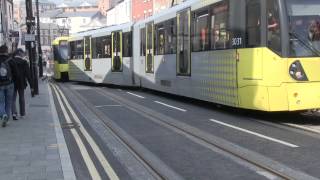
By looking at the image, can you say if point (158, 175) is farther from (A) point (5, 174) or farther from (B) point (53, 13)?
(B) point (53, 13)

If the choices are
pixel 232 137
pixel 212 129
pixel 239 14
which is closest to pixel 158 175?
pixel 232 137

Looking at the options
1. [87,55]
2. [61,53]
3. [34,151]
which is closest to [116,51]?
Answer: [87,55]

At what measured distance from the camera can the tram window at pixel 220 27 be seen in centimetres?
1461

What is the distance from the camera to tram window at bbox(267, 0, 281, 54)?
12617mm

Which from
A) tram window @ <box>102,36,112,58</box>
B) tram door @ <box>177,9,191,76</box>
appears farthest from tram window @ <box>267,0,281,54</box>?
tram window @ <box>102,36,112,58</box>

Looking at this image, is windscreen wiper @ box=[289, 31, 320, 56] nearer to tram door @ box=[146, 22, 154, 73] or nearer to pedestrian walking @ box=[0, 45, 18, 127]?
pedestrian walking @ box=[0, 45, 18, 127]

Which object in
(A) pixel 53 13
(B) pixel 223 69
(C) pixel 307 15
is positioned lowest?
(B) pixel 223 69

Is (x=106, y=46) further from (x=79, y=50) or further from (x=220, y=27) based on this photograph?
(x=220, y=27)

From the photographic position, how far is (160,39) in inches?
853

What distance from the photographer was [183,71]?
18703 millimetres

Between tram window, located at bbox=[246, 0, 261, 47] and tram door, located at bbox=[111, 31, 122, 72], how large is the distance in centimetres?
1616

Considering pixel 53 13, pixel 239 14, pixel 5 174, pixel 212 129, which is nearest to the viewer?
pixel 5 174

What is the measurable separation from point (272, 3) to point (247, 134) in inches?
116

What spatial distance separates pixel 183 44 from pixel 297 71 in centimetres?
623
